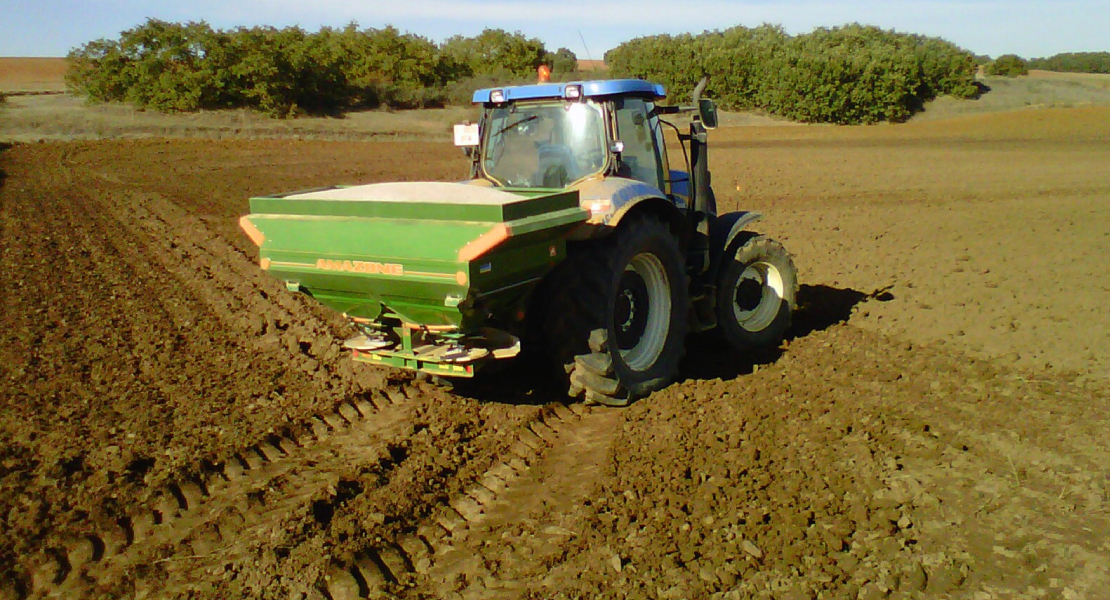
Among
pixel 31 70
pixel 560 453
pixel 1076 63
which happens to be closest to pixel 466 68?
pixel 31 70

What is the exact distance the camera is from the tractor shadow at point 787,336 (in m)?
6.25

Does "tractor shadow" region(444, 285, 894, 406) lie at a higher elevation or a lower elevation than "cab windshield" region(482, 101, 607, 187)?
lower

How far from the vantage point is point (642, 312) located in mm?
5648

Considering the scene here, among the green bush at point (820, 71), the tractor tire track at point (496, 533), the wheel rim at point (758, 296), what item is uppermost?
the green bush at point (820, 71)

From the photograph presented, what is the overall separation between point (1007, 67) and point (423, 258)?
48579 mm

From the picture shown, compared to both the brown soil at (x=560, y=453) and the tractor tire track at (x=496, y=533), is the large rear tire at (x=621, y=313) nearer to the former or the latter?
the brown soil at (x=560, y=453)

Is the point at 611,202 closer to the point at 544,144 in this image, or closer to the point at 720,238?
the point at 544,144

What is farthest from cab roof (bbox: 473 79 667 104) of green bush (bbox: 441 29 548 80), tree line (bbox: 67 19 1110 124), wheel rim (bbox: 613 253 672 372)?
green bush (bbox: 441 29 548 80)

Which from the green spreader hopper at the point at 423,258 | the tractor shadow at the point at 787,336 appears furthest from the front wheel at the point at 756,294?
the green spreader hopper at the point at 423,258

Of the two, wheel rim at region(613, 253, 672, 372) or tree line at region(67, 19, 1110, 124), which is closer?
wheel rim at region(613, 253, 672, 372)

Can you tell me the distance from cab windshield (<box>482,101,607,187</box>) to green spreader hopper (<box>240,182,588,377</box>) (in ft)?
2.36

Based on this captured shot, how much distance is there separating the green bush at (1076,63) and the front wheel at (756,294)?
64.2 metres

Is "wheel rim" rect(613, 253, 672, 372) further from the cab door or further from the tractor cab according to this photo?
the cab door

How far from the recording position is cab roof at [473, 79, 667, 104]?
5.44m
